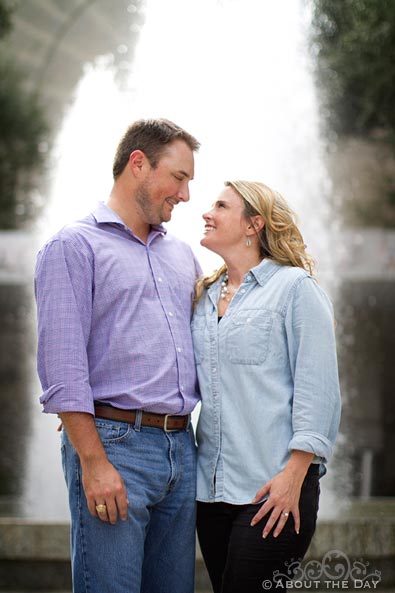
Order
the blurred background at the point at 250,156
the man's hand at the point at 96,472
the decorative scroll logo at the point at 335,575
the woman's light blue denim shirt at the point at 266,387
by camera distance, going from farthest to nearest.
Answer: the blurred background at the point at 250,156, the decorative scroll logo at the point at 335,575, the woman's light blue denim shirt at the point at 266,387, the man's hand at the point at 96,472

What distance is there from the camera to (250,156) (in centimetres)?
1251

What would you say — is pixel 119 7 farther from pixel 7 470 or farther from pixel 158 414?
pixel 158 414

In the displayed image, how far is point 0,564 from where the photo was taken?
4.70 metres

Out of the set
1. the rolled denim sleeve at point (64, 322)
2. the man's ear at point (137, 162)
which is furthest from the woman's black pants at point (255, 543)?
the man's ear at point (137, 162)

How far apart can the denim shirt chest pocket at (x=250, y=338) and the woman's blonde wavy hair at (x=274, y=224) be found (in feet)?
0.78

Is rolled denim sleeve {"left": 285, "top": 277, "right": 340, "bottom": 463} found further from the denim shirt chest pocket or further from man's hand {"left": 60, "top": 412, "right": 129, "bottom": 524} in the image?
man's hand {"left": 60, "top": 412, "right": 129, "bottom": 524}

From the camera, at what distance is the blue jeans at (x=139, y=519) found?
9.31 feet

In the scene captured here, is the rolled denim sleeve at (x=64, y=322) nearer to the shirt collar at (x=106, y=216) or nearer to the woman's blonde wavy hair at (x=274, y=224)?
the shirt collar at (x=106, y=216)

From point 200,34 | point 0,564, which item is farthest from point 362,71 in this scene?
point 0,564

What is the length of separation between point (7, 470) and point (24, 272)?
1324 cm

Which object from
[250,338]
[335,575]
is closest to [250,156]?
[335,575]

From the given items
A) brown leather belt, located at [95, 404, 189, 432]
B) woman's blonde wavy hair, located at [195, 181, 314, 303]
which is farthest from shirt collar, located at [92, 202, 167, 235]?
brown leather belt, located at [95, 404, 189, 432]

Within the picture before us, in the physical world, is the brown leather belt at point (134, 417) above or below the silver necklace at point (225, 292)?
below

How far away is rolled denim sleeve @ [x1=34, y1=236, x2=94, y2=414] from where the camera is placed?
110 inches
